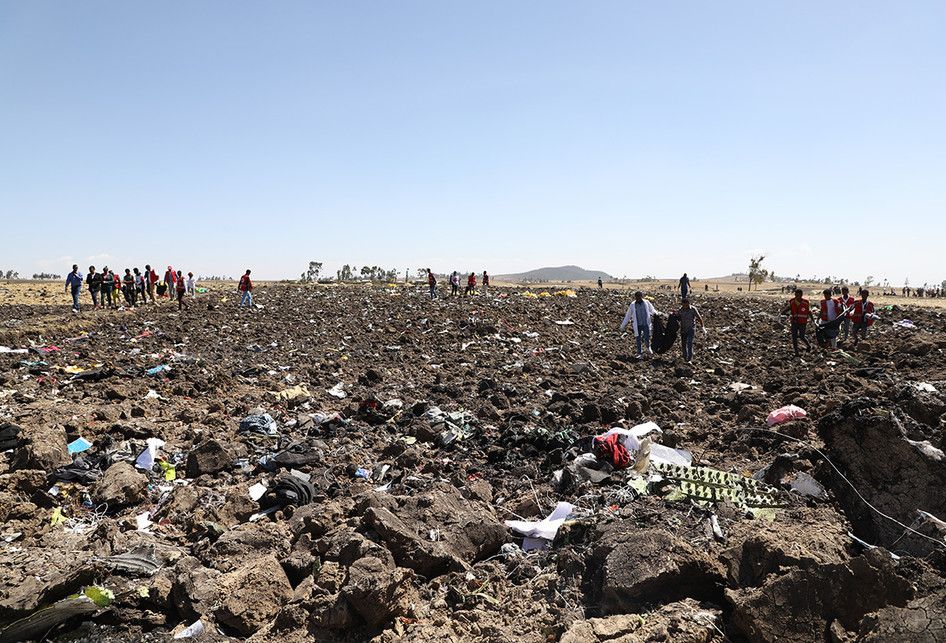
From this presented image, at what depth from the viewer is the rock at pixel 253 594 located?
3.19 m

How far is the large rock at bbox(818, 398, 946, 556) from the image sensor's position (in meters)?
3.82

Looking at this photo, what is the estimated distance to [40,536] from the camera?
418 centimetres

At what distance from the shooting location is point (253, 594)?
3326 mm

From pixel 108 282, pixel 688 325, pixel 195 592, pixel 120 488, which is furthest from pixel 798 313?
pixel 108 282

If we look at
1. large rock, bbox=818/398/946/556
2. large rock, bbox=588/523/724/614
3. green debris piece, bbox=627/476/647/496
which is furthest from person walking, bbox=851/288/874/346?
large rock, bbox=588/523/724/614

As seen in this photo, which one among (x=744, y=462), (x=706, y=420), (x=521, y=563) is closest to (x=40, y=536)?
(x=521, y=563)

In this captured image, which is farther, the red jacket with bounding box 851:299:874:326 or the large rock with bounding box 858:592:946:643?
the red jacket with bounding box 851:299:874:326

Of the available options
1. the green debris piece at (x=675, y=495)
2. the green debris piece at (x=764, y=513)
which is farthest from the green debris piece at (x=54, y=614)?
the green debris piece at (x=764, y=513)

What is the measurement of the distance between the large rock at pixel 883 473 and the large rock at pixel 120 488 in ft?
18.7

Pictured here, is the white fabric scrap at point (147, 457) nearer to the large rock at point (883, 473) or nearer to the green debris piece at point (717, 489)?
the green debris piece at point (717, 489)

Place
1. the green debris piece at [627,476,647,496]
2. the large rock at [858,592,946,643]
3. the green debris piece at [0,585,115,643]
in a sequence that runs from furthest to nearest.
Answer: the green debris piece at [627,476,647,496] < the green debris piece at [0,585,115,643] < the large rock at [858,592,946,643]

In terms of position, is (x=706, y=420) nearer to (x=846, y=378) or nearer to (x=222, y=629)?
(x=846, y=378)

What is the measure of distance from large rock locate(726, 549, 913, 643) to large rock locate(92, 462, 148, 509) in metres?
4.71

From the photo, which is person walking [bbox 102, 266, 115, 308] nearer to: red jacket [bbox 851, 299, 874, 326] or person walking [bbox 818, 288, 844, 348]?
person walking [bbox 818, 288, 844, 348]
